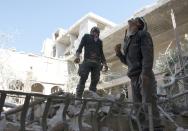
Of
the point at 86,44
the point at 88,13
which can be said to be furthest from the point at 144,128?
the point at 88,13

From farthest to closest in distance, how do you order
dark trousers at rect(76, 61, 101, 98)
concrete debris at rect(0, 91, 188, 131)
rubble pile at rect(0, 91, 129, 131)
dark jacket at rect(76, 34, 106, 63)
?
dark jacket at rect(76, 34, 106, 63), dark trousers at rect(76, 61, 101, 98), concrete debris at rect(0, 91, 188, 131), rubble pile at rect(0, 91, 129, 131)

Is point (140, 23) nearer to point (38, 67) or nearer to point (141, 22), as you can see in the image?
point (141, 22)

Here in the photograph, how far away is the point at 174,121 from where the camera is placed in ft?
17.7

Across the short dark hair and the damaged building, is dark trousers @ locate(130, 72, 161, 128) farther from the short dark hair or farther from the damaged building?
the short dark hair

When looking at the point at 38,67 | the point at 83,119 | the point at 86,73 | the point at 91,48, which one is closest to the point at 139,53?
the point at 83,119

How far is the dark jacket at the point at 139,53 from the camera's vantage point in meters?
4.20

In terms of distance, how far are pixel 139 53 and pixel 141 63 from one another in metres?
0.16

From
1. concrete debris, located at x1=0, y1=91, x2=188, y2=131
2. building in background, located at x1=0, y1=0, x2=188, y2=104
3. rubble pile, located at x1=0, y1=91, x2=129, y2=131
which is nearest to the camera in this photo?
rubble pile, located at x1=0, y1=91, x2=129, y2=131

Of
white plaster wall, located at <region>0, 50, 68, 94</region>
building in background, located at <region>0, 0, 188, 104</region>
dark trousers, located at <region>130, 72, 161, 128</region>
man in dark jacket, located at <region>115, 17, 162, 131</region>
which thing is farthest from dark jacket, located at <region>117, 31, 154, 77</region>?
white plaster wall, located at <region>0, 50, 68, 94</region>

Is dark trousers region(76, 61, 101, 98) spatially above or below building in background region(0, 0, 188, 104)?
below

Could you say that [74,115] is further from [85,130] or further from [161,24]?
[161,24]

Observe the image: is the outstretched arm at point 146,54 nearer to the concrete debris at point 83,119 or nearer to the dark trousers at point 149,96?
the dark trousers at point 149,96

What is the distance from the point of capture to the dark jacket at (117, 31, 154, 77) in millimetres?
4203

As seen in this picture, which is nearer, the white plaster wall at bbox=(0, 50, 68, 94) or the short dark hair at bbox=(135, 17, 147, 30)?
the short dark hair at bbox=(135, 17, 147, 30)
